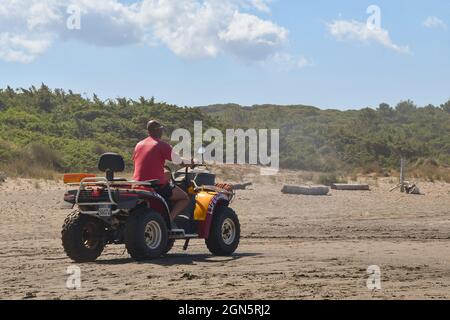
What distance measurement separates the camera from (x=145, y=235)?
12273mm

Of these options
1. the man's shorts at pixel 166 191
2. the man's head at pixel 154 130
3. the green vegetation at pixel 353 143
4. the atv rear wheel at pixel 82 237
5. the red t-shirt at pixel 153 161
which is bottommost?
the atv rear wheel at pixel 82 237

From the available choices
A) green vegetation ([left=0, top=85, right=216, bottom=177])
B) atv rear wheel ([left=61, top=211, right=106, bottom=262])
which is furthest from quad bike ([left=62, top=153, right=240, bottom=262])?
green vegetation ([left=0, top=85, right=216, bottom=177])

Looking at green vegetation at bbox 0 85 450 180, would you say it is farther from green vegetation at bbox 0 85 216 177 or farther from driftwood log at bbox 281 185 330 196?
driftwood log at bbox 281 185 330 196

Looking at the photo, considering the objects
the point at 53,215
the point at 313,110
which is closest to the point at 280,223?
the point at 53,215

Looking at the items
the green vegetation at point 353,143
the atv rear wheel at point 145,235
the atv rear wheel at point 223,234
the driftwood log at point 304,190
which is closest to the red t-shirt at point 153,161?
the atv rear wheel at point 145,235

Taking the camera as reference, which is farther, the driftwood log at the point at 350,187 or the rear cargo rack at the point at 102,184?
the driftwood log at the point at 350,187

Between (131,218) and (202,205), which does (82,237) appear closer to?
(131,218)

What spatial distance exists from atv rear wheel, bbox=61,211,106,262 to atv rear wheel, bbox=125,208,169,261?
1.91ft

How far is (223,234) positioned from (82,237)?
209 cm

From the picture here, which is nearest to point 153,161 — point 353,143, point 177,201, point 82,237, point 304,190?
point 177,201

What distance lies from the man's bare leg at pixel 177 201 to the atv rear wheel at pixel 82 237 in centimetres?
96

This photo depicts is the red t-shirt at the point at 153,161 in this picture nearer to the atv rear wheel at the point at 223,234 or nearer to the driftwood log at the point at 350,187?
the atv rear wheel at the point at 223,234

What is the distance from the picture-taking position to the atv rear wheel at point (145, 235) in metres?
12.0
